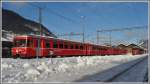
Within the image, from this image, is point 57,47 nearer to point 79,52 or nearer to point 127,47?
point 79,52

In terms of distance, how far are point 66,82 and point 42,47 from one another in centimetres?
1866

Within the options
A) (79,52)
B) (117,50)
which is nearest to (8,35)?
(79,52)

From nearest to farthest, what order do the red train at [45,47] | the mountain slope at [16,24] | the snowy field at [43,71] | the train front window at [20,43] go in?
the snowy field at [43,71] < the red train at [45,47] < the train front window at [20,43] < the mountain slope at [16,24]

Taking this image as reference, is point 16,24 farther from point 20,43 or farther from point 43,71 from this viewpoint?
point 43,71

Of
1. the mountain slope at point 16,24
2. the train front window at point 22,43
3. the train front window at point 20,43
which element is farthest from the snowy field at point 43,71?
the mountain slope at point 16,24

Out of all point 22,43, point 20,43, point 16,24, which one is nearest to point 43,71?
point 22,43

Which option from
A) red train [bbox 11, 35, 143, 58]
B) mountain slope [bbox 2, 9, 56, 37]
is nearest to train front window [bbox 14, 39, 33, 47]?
red train [bbox 11, 35, 143, 58]

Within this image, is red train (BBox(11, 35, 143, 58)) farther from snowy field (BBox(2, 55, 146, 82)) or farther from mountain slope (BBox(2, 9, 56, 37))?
mountain slope (BBox(2, 9, 56, 37))

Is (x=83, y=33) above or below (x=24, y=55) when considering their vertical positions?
above

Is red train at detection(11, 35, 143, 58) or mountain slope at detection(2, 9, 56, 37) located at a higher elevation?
mountain slope at detection(2, 9, 56, 37)

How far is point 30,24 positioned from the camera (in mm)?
54406

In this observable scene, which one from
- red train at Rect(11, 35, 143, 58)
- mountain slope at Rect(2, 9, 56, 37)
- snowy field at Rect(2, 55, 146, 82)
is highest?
mountain slope at Rect(2, 9, 56, 37)

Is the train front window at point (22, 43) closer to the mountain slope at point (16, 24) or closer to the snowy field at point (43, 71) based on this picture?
the snowy field at point (43, 71)

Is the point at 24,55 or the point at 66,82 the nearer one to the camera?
the point at 66,82
